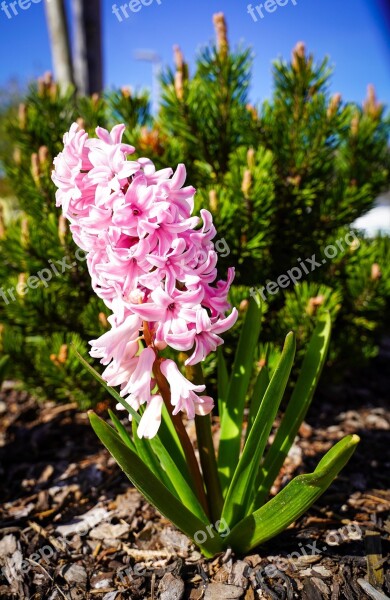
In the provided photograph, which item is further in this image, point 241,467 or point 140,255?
point 241,467

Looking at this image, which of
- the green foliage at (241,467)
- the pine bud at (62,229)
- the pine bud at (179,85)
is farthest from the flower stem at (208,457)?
the pine bud at (179,85)

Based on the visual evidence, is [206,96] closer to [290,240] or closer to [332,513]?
[290,240]

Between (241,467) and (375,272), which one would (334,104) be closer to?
(375,272)

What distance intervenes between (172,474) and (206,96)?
5.84 feet

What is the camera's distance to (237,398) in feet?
5.32

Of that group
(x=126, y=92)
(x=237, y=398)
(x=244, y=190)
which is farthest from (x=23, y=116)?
(x=237, y=398)

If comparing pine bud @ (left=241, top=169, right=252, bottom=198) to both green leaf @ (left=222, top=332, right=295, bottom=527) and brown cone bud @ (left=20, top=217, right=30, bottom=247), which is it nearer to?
green leaf @ (left=222, top=332, right=295, bottom=527)

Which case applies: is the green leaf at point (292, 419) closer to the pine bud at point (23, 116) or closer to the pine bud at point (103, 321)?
the pine bud at point (103, 321)

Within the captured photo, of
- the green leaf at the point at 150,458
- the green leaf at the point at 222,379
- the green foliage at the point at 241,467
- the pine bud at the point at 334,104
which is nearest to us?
the green foliage at the point at 241,467

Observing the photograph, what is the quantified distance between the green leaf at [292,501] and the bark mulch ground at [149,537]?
0.16 metres

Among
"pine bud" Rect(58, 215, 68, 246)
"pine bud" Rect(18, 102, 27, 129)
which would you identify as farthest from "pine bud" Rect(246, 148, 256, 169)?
"pine bud" Rect(18, 102, 27, 129)

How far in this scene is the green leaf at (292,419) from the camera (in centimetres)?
158

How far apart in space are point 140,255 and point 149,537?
1195 millimetres

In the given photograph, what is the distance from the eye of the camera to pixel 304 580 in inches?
58.5
